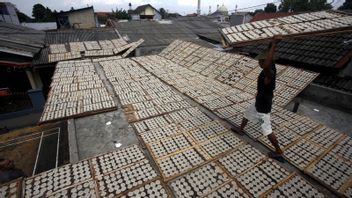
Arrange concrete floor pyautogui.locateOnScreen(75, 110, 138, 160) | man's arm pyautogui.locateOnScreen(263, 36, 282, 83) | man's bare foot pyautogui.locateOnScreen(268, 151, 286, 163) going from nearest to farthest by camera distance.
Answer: man's arm pyautogui.locateOnScreen(263, 36, 282, 83)
man's bare foot pyautogui.locateOnScreen(268, 151, 286, 163)
concrete floor pyautogui.locateOnScreen(75, 110, 138, 160)

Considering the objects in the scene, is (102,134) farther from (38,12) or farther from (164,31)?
(38,12)

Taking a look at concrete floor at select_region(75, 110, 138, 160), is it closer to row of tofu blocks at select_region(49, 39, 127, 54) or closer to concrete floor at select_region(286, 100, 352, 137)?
concrete floor at select_region(286, 100, 352, 137)

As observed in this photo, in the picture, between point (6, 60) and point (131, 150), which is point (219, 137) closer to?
point (131, 150)

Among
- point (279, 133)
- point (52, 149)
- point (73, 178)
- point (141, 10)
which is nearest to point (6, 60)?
point (52, 149)

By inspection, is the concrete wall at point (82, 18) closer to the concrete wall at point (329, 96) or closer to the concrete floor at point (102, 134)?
the concrete floor at point (102, 134)

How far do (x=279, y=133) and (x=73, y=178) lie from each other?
4570mm

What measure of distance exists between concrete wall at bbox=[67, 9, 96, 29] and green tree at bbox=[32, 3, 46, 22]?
2406 centimetres

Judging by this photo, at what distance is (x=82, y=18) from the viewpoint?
94.4 feet

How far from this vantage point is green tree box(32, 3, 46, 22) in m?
45.2

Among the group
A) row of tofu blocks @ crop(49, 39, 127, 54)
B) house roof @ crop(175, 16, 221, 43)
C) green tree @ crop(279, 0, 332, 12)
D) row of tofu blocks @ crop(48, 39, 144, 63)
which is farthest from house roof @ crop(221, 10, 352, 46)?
green tree @ crop(279, 0, 332, 12)

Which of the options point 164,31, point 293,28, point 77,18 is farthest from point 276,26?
point 77,18

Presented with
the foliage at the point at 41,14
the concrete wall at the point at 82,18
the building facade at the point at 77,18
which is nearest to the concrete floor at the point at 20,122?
the building facade at the point at 77,18

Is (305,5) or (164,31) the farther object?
(305,5)

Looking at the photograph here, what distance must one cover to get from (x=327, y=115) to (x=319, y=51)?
10.7 feet
